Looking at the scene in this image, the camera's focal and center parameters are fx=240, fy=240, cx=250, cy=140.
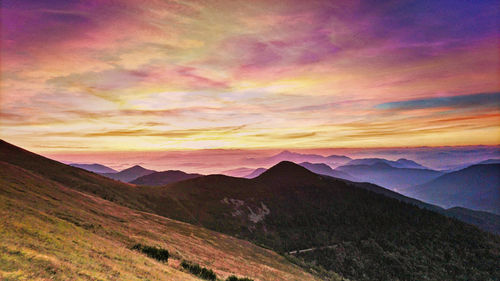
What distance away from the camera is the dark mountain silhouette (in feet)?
352

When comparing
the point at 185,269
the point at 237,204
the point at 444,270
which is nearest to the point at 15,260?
the point at 185,269

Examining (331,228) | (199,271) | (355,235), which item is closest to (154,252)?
(199,271)

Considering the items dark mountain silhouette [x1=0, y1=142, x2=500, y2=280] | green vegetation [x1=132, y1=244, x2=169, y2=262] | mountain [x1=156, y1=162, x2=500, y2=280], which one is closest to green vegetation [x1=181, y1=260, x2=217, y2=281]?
green vegetation [x1=132, y1=244, x2=169, y2=262]

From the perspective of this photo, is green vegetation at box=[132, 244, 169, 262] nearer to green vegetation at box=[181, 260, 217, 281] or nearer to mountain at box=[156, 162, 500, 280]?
green vegetation at box=[181, 260, 217, 281]

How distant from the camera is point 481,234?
16325 centimetres

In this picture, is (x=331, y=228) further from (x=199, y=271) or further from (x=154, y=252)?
(x=154, y=252)

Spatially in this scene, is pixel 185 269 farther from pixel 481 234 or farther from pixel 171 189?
pixel 481 234

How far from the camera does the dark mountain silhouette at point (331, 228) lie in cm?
10719

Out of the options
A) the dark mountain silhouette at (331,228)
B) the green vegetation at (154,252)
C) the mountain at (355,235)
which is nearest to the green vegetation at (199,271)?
the green vegetation at (154,252)

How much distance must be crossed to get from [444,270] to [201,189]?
154963 mm

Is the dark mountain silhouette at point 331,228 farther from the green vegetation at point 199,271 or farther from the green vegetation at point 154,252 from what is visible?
the green vegetation at point 199,271

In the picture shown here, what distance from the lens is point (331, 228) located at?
164625 mm

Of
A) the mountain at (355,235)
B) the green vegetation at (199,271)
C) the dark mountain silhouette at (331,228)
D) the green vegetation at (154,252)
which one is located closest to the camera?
the green vegetation at (199,271)

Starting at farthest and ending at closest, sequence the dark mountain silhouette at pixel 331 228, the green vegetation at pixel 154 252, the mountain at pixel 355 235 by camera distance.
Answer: the mountain at pixel 355 235, the dark mountain silhouette at pixel 331 228, the green vegetation at pixel 154 252
